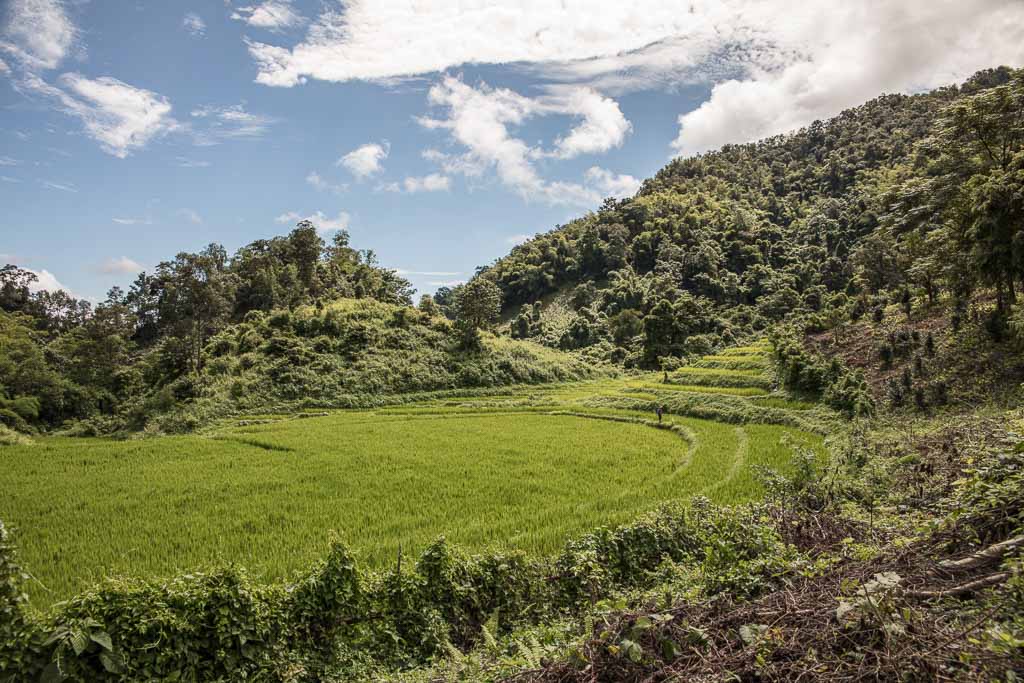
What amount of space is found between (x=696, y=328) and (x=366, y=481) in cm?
4103

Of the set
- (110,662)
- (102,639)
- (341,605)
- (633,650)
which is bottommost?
(341,605)

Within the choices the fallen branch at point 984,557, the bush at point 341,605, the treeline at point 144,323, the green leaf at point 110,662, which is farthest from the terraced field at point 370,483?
the treeline at point 144,323

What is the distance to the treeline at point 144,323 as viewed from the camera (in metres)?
34.1

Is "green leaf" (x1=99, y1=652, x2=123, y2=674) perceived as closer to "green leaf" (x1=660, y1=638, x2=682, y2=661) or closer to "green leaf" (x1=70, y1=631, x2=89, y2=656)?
"green leaf" (x1=70, y1=631, x2=89, y2=656)

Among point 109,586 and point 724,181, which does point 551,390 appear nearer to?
point 109,586

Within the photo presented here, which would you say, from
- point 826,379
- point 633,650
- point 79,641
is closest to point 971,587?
point 633,650

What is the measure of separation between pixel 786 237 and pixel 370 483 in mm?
69134

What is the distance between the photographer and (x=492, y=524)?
33.3 feet

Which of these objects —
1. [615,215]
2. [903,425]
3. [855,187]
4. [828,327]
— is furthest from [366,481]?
[855,187]

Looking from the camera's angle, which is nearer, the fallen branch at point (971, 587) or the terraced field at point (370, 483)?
the fallen branch at point (971, 587)

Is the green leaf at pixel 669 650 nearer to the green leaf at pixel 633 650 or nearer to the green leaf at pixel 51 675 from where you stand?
the green leaf at pixel 633 650

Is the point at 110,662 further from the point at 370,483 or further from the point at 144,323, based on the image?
the point at 144,323

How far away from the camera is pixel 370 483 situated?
13.8 m

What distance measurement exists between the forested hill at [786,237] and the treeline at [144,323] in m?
26.7
